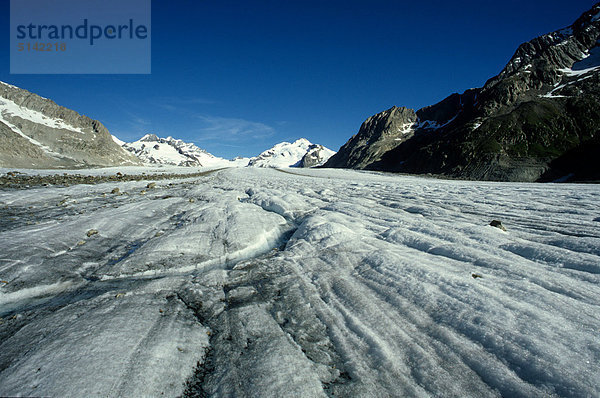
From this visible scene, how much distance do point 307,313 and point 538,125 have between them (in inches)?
4188

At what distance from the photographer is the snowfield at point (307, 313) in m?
1.99

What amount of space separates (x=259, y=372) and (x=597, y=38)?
201m

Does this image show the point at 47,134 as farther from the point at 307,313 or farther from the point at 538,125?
the point at 538,125

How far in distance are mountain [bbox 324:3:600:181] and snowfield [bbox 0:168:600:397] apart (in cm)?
7475

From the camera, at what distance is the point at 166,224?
6.73 metres

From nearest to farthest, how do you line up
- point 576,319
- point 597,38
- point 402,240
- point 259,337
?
point 576,319
point 259,337
point 402,240
point 597,38

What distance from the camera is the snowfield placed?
6.54 feet

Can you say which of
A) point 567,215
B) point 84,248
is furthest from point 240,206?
point 567,215

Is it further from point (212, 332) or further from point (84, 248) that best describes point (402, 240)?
point (84, 248)

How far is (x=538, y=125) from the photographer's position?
7588cm

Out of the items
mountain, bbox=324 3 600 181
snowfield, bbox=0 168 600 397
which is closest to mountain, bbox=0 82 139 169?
snowfield, bbox=0 168 600 397

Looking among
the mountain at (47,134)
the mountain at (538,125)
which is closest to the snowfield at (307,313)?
the mountain at (538,125)

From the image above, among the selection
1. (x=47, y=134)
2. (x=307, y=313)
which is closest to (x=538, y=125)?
(x=307, y=313)

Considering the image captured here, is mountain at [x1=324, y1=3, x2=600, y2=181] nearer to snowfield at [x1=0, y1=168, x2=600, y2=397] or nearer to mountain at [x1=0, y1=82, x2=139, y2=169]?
snowfield at [x1=0, y1=168, x2=600, y2=397]
